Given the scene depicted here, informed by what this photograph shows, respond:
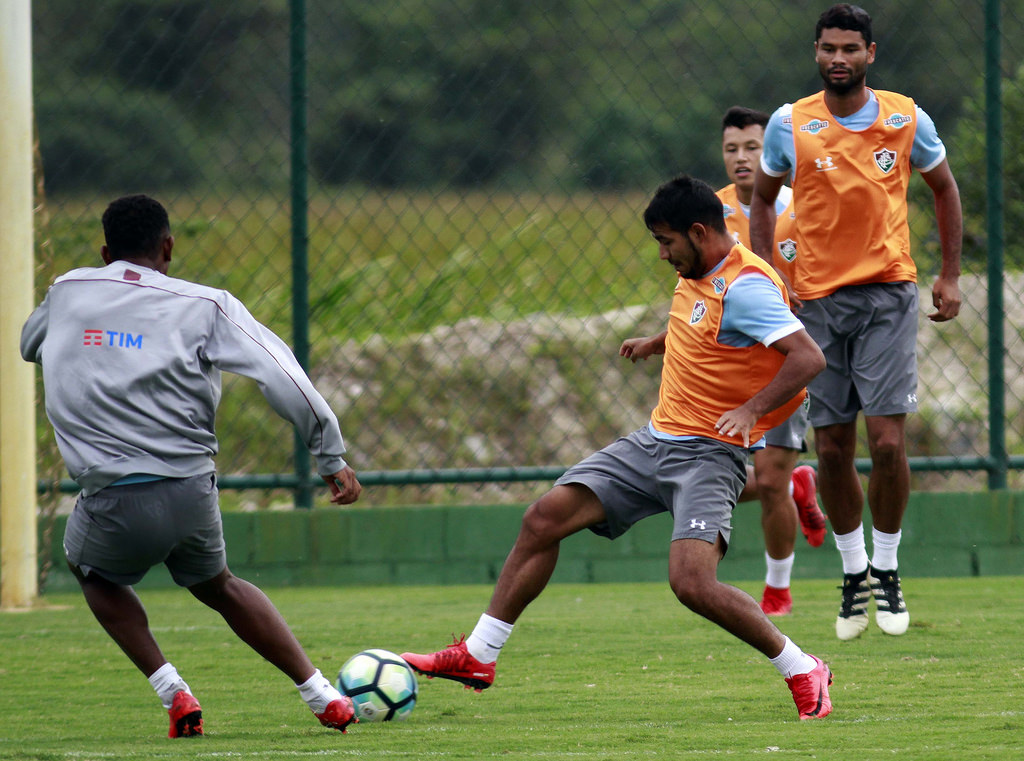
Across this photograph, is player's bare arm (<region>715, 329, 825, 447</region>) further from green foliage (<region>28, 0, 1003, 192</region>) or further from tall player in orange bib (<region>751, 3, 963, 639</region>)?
green foliage (<region>28, 0, 1003, 192</region>)

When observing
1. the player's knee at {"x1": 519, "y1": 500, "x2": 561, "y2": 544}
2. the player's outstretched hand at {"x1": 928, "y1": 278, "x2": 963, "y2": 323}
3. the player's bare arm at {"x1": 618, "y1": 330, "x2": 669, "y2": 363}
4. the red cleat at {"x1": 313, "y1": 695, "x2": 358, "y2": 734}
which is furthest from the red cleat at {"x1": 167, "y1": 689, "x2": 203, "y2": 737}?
the player's outstretched hand at {"x1": 928, "y1": 278, "x2": 963, "y2": 323}

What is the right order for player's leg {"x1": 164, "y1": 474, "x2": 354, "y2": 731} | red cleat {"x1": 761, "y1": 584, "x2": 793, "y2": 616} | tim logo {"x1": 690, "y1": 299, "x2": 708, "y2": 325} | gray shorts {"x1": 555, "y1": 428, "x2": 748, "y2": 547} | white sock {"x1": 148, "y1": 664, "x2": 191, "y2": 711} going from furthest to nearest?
1. red cleat {"x1": 761, "y1": 584, "x2": 793, "y2": 616}
2. tim logo {"x1": 690, "y1": 299, "x2": 708, "y2": 325}
3. gray shorts {"x1": 555, "y1": 428, "x2": 748, "y2": 547}
4. white sock {"x1": 148, "y1": 664, "x2": 191, "y2": 711}
5. player's leg {"x1": 164, "y1": 474, "x2": 354, "y2": 731}

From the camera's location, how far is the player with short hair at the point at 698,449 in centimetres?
423

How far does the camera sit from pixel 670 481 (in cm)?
448

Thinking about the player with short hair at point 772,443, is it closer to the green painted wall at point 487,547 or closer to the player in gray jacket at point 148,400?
the green painted wall at point 487,547

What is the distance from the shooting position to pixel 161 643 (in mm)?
6270

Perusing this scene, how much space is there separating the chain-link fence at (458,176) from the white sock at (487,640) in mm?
3537

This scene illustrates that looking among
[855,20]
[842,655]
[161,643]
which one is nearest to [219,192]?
[161,643]

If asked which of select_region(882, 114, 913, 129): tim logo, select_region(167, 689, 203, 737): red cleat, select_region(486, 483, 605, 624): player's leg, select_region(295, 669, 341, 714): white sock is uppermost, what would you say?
select_region(882, 114, 913, 129): tim logo

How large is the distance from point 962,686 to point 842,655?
31.1 inches

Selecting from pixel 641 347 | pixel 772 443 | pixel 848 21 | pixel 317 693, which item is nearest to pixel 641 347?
pixel 641 347

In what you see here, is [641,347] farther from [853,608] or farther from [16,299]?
[16,299]

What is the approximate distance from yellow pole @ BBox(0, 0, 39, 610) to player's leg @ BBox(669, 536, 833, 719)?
13.7 ft

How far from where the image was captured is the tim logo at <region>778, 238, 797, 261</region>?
20.5ft
